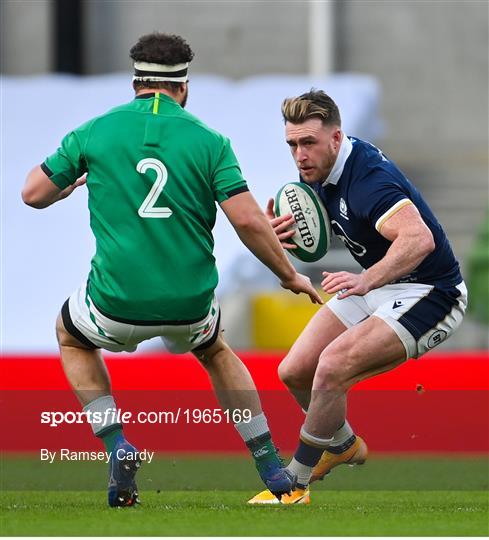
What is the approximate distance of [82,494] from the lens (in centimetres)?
561

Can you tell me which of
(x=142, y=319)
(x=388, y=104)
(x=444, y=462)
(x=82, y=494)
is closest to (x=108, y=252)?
(x=142, y=319)

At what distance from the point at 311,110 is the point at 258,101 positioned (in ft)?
21.3

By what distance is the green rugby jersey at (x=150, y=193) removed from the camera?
4715 millimetres

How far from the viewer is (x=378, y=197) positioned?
5.11 metres

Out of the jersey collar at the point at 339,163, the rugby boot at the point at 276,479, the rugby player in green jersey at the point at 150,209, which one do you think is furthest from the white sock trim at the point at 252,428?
the jersey collar at the point at 339,163

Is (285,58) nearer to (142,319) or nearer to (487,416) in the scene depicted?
(487,416)

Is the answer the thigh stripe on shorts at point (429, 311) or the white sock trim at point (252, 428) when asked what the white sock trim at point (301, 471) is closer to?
the white sock trim at point (252, 428)

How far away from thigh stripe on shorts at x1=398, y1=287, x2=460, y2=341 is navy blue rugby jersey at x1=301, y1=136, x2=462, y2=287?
0.05 m

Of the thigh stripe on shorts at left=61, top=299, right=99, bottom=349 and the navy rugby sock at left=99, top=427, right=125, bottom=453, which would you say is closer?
the navy rugby sock at left=99, top=427, right=125, bottom=453

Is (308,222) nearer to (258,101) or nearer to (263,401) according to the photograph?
(263,401)

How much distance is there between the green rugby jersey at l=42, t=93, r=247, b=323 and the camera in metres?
4.71

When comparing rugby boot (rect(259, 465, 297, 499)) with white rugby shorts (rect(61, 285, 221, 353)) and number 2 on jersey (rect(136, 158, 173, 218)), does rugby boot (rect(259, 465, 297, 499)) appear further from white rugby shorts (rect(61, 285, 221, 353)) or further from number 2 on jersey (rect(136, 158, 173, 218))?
number 2 on jersey (rect(136, 158, 173, 218))

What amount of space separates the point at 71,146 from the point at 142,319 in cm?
65

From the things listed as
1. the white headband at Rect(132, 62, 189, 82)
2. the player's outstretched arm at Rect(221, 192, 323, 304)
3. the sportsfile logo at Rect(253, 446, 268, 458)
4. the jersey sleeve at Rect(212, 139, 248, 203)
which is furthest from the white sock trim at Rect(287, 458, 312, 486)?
the white headband at Rect(132, 62, 189, 82)
